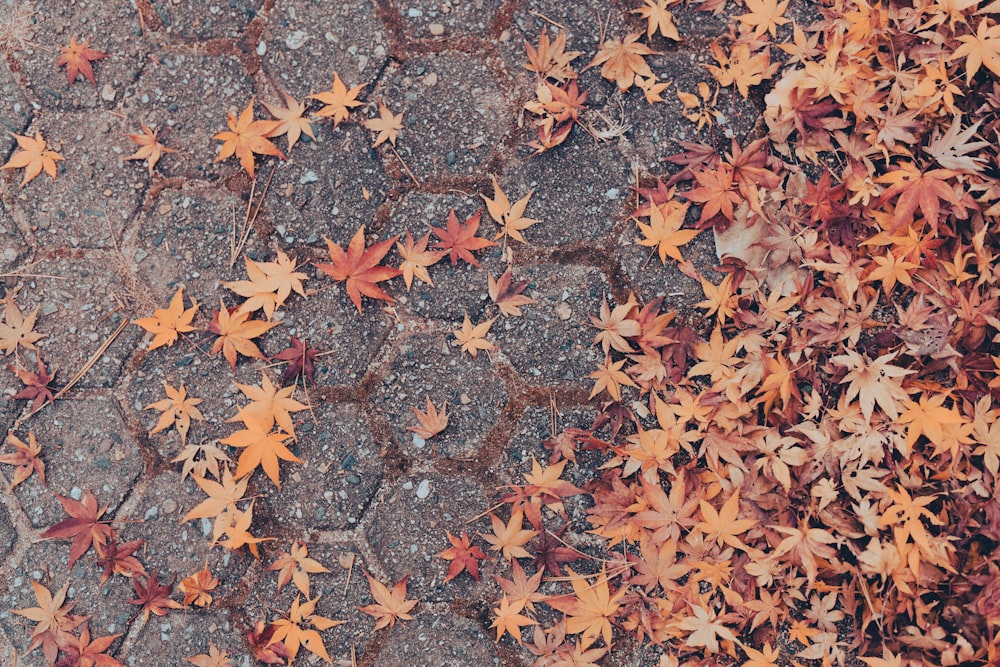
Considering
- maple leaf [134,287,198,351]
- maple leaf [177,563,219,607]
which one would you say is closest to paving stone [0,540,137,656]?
maple leaf [177,563,219,607]

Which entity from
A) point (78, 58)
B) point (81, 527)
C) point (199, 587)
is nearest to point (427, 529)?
point (199, 587)

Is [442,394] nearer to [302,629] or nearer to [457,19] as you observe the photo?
[302,629]

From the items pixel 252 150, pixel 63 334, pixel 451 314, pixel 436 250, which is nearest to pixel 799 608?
pixel 451 314

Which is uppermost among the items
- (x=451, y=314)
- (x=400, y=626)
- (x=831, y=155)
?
(x=831, y=155)

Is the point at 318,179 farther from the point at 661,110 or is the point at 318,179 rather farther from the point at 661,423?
the point at 661,423

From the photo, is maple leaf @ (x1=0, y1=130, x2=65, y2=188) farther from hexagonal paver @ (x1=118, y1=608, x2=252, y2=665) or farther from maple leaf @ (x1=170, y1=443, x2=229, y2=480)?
hexagonal paver @ (x1=118, y1=608, x2=252, y2=665)
